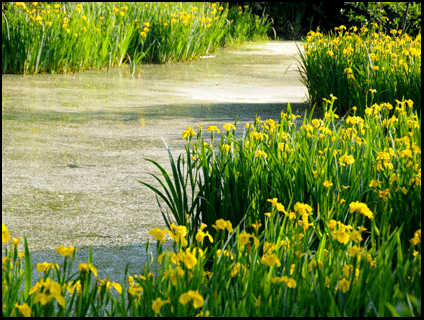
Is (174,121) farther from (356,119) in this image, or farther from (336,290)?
(336,290)

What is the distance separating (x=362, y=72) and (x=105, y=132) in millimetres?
2366

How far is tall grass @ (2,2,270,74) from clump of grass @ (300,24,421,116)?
126 inches

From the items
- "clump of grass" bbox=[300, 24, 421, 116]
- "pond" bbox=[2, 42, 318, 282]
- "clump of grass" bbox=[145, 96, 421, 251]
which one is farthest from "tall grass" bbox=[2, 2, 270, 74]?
"clump of grass" bbox=[145, 96, 421, 251]

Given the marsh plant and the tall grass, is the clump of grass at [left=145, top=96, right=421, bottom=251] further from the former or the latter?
the tall grass

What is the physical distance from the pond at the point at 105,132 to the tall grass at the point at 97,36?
0.27 meters

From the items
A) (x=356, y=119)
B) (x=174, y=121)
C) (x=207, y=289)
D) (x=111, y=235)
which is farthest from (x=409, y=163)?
(x=174, y=121)

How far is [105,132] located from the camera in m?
5.22

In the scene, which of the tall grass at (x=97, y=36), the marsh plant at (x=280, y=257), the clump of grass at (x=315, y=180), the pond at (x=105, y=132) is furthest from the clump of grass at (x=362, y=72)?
the tall grass at (x=97, y=36)

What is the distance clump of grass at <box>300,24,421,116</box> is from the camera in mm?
5086

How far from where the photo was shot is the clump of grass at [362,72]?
16.7ft

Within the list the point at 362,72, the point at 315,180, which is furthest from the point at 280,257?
the point at 362,72

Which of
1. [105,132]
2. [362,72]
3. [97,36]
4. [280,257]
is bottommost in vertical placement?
[105,132]

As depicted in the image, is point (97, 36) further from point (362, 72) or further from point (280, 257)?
point (280, 257)

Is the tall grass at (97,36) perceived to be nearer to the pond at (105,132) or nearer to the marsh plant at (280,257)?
the pond at (105,132)
